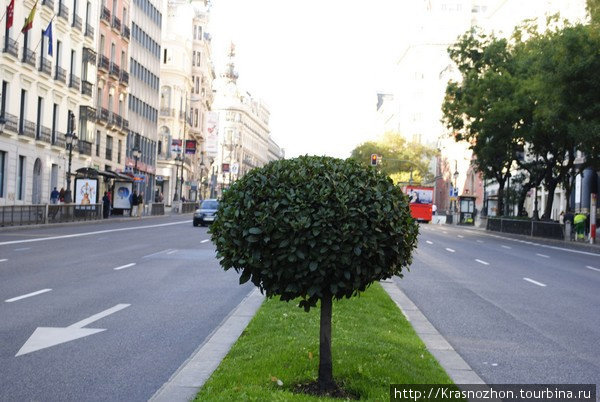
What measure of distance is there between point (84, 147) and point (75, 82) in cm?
497

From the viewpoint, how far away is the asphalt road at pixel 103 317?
764 cm

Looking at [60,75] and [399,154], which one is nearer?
[60,75]

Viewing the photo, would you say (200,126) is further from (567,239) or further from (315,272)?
(315,272)

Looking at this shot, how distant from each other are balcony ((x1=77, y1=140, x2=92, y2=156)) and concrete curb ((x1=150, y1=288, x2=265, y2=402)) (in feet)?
173

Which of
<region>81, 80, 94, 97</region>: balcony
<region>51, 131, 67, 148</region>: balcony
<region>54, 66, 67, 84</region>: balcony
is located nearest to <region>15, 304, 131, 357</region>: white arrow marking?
<region>51, 131, 67, 148</region>: balcony

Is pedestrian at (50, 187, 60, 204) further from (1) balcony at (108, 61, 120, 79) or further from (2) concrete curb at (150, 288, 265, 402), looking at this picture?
(2) concrete curb at (150, 288, 265, 402)

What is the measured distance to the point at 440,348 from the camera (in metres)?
9.40

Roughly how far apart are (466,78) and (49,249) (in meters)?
37.1

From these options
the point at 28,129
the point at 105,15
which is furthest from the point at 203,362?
the point at 105,15

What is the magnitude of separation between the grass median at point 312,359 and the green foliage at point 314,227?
69cm

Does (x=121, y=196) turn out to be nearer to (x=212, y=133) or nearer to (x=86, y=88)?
(x=86, y=88)

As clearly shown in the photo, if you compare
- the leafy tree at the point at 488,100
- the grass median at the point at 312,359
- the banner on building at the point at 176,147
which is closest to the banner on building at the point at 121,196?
the banner on building at the point at 176,147

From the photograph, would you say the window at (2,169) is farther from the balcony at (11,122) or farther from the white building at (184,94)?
the white building at (184,94)

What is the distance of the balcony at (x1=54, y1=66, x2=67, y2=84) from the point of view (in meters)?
56.4
